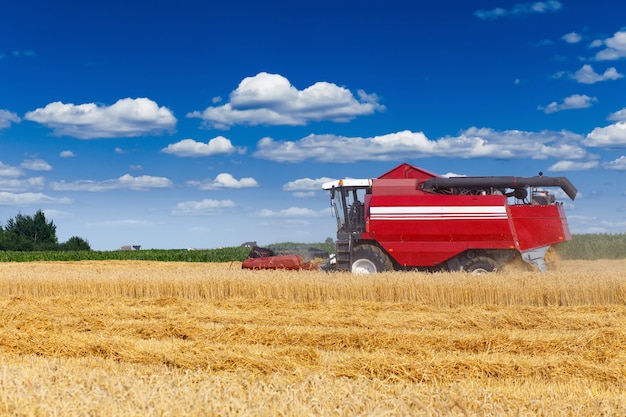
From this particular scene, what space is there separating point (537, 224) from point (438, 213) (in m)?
2.39

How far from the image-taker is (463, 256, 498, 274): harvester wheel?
15664mm

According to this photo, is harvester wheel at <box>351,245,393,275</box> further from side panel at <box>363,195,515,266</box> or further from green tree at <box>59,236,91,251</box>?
green tree at <box>59,236,91,251</box>

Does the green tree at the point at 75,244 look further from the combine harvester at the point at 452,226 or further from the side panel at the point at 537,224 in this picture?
the side panel at the point at 537,224

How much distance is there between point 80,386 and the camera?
3.86 meters

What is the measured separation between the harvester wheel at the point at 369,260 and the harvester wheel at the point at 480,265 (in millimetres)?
1833

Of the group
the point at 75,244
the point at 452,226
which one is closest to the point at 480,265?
the point at 452,226

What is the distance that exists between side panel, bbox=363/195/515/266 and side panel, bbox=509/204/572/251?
1.49 ft

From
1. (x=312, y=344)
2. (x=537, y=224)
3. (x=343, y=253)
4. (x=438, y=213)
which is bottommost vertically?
(x=312, y=344)

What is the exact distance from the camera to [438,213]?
1597 cm

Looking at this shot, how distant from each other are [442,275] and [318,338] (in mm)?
4941

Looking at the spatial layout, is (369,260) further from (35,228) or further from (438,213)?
(35,228)

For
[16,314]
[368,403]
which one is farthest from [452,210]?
[368,403]

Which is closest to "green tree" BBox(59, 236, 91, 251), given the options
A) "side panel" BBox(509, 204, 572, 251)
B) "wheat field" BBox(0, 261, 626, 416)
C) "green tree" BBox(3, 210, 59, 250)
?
"green tree" BBox(3, 210, 59, 250)

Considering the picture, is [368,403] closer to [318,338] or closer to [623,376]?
[623,376]
